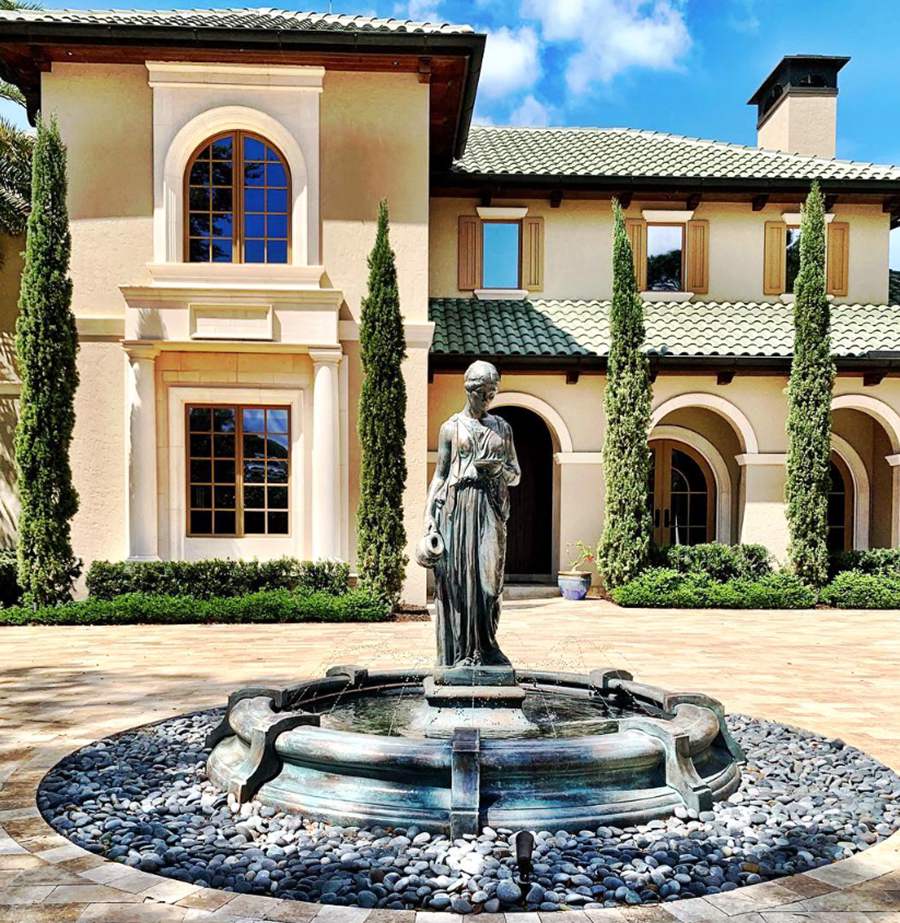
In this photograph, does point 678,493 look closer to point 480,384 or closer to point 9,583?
point 9,583

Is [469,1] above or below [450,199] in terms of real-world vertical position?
above

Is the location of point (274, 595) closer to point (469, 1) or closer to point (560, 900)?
point (560, 900)

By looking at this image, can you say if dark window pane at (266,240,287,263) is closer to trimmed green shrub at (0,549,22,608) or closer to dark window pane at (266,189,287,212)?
dark window pane at (266,189,287,212)

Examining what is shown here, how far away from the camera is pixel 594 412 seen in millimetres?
16094

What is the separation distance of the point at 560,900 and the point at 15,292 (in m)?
18.0

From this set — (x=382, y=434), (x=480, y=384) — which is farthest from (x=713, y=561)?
(x=480, y=384)

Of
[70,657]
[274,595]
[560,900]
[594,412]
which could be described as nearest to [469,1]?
[594,412]

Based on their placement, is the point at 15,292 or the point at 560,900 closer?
the point at 560,900

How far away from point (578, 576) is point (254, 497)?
18.7 ft

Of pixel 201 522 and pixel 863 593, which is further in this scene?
pixel 863 593

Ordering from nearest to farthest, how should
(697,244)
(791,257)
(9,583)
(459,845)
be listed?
(459,845), (9,583), (697,244), (791,257)

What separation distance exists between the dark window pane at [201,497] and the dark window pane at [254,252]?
3.65 meters

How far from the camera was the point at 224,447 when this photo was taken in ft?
45.1

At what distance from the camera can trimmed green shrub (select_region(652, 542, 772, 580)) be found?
15047mm
